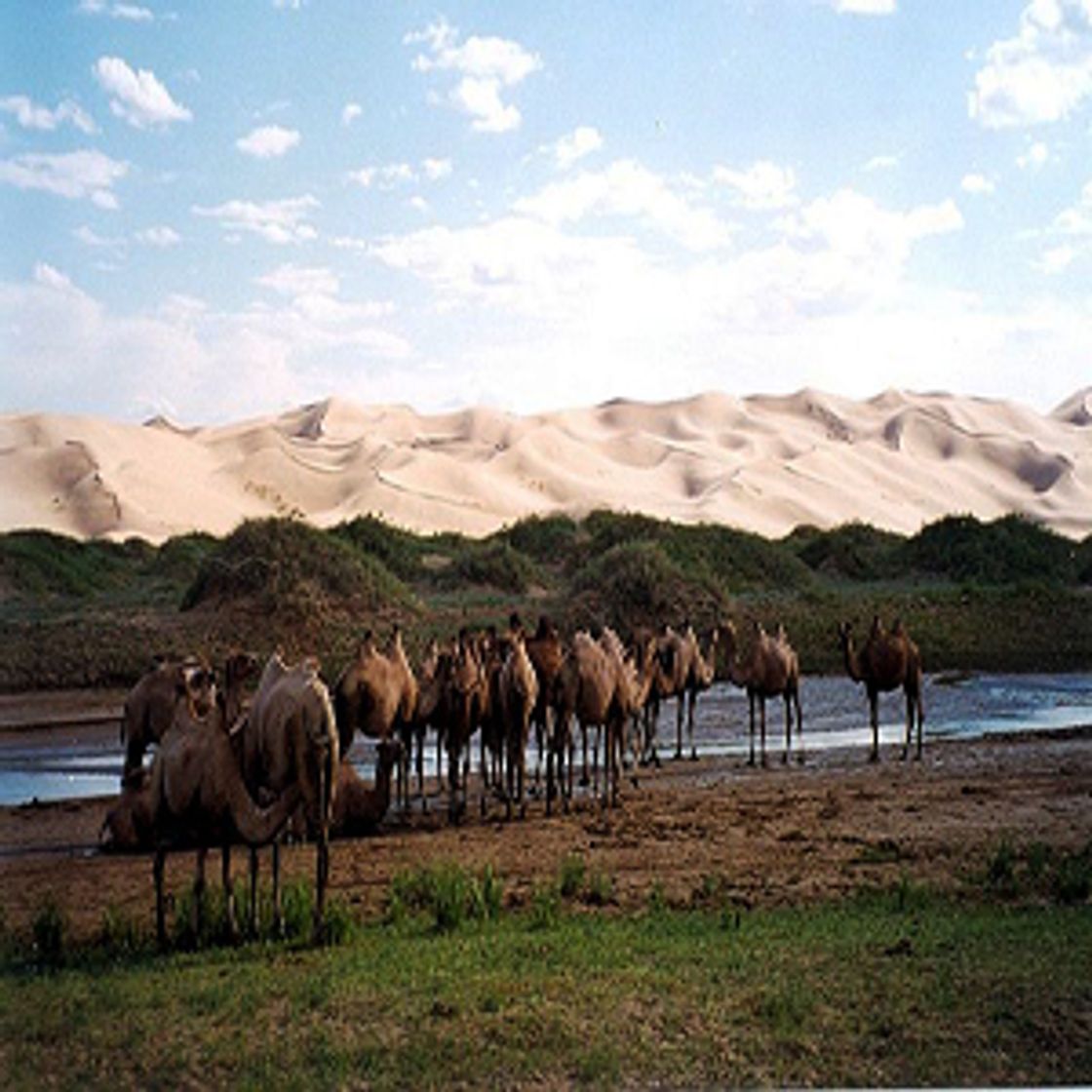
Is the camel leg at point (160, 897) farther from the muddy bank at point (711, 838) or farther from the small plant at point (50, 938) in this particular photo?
the muddy bank at point (711, 838)

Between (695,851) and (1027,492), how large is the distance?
108 feet

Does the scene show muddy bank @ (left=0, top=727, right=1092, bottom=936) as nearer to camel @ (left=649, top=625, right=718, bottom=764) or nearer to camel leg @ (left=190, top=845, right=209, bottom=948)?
camel leg @ (left=190, top=845, right=209, bottom=948)

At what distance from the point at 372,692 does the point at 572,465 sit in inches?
2063

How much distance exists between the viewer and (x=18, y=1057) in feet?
25.3

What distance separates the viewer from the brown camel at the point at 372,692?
47.4ft

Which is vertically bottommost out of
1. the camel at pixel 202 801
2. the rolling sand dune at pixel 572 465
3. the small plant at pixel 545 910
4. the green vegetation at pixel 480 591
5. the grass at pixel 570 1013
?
the grass at pixel 570 1013

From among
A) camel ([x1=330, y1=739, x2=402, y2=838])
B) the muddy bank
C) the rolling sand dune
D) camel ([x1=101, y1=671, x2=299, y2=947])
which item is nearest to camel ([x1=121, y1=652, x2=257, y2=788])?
the muddy bank

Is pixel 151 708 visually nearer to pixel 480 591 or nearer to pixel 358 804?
pixel 358 804

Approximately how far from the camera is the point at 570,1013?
314 inches

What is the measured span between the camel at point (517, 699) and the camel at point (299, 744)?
542cm

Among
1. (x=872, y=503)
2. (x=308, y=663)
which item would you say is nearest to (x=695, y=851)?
(x=308, y=663)

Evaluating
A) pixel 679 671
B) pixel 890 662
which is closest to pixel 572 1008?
pixel 890 662

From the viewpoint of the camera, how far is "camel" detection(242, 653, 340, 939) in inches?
374

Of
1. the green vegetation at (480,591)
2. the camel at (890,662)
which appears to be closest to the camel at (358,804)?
the camel at (890,662)
